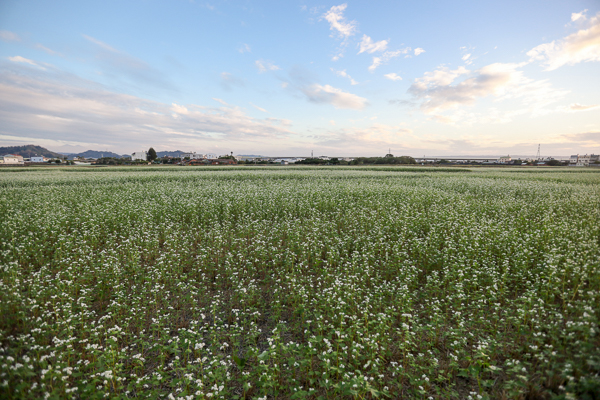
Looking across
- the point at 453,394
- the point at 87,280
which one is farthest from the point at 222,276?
the point at 453,394

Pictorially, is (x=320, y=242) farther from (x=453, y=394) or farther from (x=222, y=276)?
(x=453, y=394)

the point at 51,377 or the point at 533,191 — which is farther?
the point at 533,191

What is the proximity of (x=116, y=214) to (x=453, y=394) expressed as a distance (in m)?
15.9

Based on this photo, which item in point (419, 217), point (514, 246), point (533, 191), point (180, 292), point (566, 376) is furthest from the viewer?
point (533, 191)

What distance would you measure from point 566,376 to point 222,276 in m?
7.61

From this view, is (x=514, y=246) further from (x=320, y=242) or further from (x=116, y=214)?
(x=116, y=214)

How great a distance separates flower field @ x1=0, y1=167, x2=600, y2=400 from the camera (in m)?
3.78

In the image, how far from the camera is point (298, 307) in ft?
19.4

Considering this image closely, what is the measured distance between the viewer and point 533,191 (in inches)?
813

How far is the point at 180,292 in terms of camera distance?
6.92m

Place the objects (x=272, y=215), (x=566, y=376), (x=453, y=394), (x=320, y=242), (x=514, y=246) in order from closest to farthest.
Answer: (x=566, y=376) → (x=453, y=394) → (x=514, y=246) → (x=320, y=242) → (x=272, y=215)

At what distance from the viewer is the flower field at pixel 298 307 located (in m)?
3.78

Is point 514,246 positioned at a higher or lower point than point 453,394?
higher

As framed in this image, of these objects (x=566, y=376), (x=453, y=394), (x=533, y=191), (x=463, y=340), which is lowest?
(x=453, y=394)
